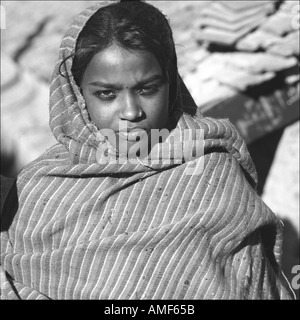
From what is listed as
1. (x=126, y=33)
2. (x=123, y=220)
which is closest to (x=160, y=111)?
(x=126, y=33)

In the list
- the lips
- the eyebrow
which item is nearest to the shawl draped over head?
the lips

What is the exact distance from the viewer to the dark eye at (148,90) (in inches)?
94.2

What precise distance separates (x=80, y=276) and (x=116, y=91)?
0.72 m

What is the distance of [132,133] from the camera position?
7.93 feet

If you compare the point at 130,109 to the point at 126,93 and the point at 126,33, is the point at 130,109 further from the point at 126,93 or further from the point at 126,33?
the point at 126,33

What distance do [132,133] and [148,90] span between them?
16cm

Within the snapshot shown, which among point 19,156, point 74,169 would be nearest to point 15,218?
point 74,169

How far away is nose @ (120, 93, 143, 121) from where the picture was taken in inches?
92.8

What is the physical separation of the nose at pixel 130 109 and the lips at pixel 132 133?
0.18 ft

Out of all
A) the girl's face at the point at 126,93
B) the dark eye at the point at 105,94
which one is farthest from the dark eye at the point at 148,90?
the dark eye at the point at 105,94

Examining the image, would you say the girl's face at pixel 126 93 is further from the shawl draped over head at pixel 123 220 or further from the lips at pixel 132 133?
the shawl draped over head at pixel 123 220

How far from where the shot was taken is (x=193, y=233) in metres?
2.52

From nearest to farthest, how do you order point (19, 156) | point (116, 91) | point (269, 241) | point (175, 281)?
point (116, 91) → point (175, 281) → point (269, 241) → point (19, 156)

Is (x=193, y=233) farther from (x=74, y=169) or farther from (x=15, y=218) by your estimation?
(x=15, y=218)
